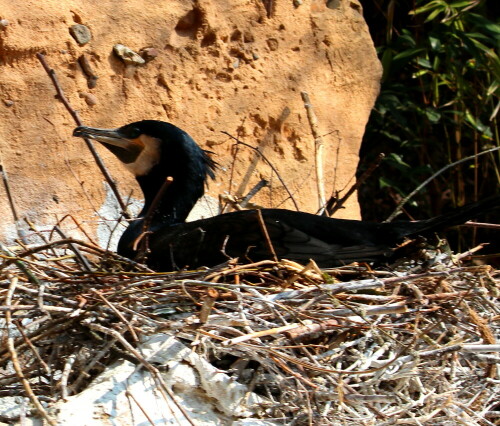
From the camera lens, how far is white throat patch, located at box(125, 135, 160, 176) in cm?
351

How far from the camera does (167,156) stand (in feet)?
11.6

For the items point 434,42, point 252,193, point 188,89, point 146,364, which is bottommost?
point 252,193

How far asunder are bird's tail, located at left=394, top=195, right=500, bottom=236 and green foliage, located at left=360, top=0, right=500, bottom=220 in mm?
1866

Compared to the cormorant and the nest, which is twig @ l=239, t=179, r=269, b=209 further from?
the nest

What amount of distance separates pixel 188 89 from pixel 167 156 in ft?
1.61

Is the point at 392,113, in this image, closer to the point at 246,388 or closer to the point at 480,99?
the point at 480,99

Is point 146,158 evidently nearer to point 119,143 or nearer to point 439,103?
point 119,143

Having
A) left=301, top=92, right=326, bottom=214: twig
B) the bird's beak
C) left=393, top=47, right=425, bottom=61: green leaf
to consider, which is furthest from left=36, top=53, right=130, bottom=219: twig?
left=393, top=47, right=425, bottom=61: green leaf

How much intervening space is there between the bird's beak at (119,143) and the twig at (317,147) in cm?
76

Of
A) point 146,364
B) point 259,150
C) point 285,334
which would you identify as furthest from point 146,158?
point 146,364

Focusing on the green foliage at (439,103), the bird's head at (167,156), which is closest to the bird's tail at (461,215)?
the bird's head at (167,156)

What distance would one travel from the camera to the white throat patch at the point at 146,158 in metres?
3.51

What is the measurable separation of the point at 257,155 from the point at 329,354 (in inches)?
65.0

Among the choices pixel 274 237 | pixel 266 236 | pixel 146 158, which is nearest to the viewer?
pixel 266 236
